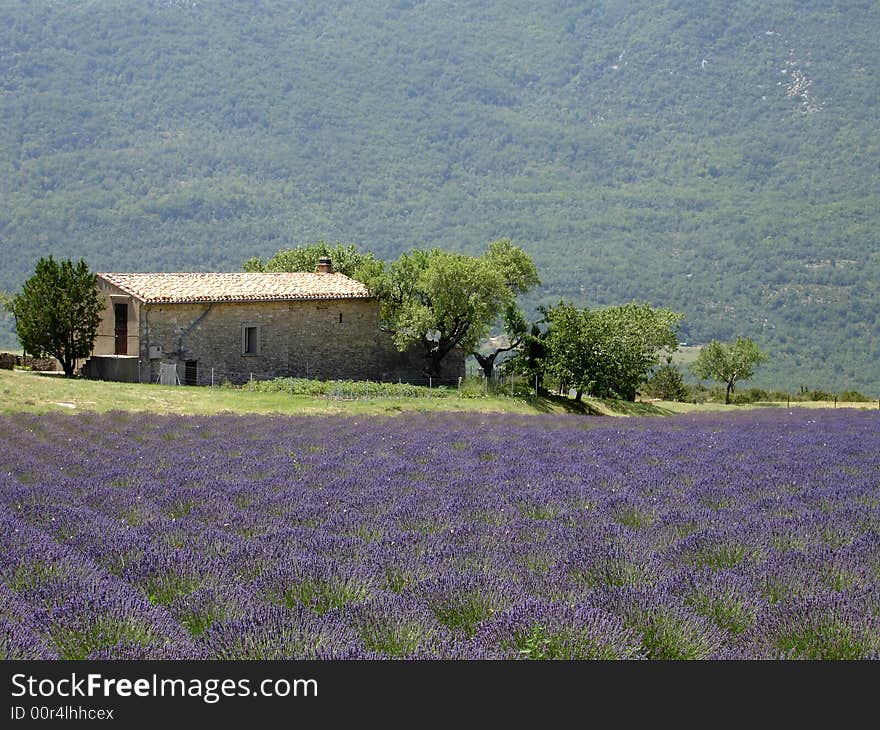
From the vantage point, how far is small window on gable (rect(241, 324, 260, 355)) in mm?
34250

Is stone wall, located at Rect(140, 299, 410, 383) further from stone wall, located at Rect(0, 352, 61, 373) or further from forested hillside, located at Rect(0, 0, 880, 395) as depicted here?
forested hillside, located at Rect(0, 0, 880, 395)

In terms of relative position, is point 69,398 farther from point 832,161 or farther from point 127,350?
point 832,161

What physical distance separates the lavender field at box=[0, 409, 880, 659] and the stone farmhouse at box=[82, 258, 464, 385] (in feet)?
63.4

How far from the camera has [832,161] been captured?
6629 inches

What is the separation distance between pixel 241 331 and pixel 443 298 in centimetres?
703

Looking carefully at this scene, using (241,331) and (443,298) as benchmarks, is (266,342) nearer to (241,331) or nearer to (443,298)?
(241,331)

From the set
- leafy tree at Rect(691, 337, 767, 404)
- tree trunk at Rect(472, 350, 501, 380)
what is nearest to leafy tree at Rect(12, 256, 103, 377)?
tree trunk at Rect(472, 350, 501, 380)

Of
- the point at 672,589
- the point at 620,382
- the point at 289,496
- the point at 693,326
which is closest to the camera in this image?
the point at 672,589

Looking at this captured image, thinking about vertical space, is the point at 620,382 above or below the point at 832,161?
below

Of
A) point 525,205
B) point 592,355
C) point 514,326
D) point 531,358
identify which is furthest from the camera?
point 525,205

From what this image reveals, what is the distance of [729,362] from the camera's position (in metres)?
54.2

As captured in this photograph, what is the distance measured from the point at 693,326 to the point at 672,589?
109 meters

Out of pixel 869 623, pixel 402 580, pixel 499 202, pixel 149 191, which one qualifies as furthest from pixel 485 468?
pixel 499 202

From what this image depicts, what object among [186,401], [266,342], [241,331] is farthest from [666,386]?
[186,401]
